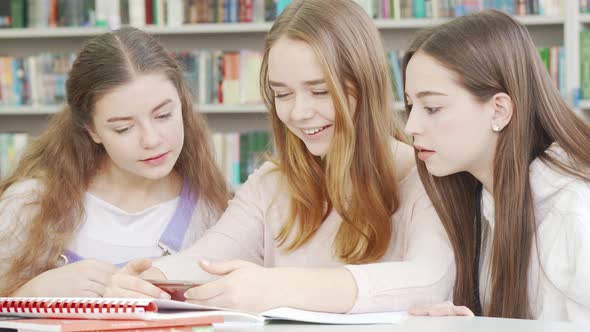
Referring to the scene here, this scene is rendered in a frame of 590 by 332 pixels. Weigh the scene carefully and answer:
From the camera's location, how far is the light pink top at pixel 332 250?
4.26 feet

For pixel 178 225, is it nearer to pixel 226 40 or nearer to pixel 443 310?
pixel 443 310

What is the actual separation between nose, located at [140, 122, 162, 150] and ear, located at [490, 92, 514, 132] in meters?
0.69

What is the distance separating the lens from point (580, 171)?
1.39 m

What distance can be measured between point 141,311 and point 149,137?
749 millimetres

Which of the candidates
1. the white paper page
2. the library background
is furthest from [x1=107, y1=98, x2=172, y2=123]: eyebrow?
the library background

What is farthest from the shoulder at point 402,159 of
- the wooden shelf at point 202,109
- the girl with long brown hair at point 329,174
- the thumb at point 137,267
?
the wooden shelf at point 202,109

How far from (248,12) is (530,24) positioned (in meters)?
1.13

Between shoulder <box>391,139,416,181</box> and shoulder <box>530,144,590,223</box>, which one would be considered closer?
shoulder <box>530,144,590,223</box>

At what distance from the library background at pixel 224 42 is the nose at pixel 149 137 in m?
1.55

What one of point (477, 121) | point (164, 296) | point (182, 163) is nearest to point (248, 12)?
point (182, 163)

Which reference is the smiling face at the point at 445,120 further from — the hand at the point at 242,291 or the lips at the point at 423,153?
the hand at the point at 242,291

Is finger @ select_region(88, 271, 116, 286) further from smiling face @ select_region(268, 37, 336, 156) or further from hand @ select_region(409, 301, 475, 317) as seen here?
hand @ select_region(409, 301, 475, 317)

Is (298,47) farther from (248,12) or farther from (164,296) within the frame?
(248,12)

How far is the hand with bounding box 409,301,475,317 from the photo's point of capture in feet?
4.00
